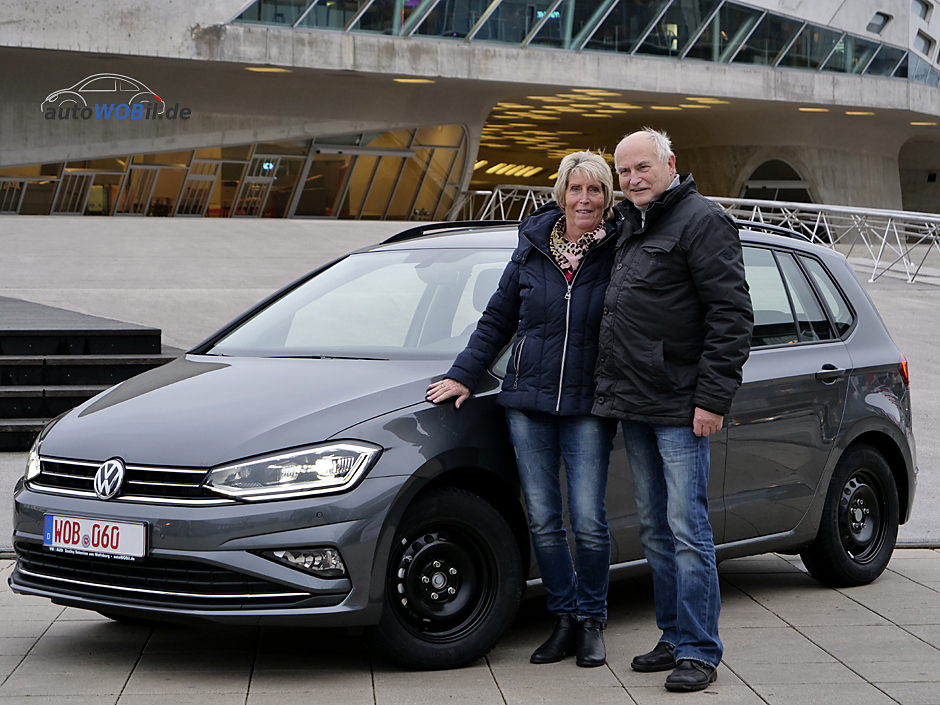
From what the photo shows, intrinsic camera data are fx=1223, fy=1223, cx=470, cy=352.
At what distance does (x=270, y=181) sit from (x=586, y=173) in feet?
108

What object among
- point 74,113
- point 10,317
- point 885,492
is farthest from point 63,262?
point 74,113

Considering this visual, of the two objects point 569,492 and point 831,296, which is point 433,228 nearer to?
point 569,492

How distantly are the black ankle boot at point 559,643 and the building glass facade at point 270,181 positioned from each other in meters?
31.5

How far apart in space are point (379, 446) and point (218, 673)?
101 cm

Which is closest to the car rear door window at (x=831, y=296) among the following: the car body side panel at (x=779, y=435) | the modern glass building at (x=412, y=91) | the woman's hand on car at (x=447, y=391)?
the car body side panel at (x=779, y=435)

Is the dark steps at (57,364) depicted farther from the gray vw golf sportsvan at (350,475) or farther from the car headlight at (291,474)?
the car headlight at (291,474)

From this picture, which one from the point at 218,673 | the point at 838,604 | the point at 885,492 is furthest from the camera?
the point at 885,492

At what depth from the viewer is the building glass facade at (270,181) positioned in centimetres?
3381

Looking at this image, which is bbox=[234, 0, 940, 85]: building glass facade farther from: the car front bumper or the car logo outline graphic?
the car front bumper

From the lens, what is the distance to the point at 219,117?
113 feet

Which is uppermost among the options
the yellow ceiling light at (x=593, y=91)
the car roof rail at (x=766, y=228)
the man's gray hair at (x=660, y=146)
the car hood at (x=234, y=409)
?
the yellow ceiling light at (x=593, y=91)

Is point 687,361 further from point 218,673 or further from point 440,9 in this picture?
point 440,9

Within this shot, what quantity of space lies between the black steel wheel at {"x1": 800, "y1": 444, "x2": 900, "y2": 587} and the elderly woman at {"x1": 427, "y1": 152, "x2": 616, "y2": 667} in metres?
1.62

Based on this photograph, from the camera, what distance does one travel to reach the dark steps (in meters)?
8.62
